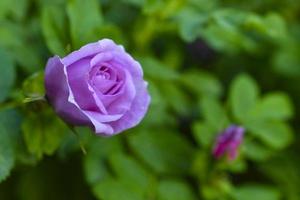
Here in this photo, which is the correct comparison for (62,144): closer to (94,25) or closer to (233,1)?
(94,25)

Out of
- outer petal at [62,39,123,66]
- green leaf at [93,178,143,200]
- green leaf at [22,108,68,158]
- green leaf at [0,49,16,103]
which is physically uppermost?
outer petal at [62,39,123,66]

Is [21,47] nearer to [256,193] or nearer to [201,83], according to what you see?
[201,83]

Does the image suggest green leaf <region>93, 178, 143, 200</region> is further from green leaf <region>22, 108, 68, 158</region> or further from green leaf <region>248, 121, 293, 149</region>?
green leaf <region>248, 121, 293, 149</region>

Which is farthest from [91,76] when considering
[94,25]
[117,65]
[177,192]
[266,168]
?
[266,168]

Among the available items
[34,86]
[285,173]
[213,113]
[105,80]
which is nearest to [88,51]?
[105,80]

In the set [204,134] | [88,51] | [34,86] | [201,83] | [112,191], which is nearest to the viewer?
[88,51]

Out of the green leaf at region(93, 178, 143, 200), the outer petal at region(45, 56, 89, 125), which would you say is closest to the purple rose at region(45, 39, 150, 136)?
the outer petal at region(45, 56, 89, 125)
